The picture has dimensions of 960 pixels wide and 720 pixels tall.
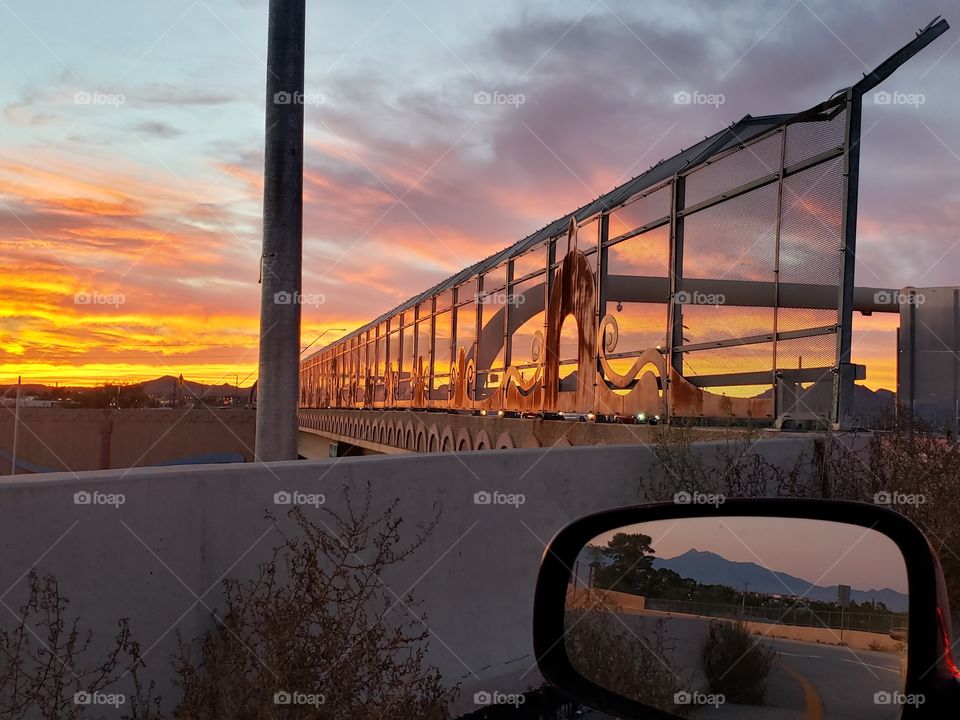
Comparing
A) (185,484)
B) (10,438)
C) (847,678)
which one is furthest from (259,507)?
(10,438)

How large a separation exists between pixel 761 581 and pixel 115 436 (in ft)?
230

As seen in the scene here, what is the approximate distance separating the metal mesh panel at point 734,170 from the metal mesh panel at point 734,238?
0.68ft

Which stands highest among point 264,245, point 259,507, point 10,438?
point 264,245

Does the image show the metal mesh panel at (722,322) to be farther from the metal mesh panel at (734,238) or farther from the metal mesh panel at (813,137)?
the metal mesh panel at (813,137)

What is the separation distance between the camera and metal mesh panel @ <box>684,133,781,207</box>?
10.2m

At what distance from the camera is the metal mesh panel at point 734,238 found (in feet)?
32.9

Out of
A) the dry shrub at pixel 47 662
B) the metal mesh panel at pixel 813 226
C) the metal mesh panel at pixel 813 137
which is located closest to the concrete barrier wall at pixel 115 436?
the metal mesh panel at pixel 813 226

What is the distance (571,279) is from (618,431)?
4089 millimetres

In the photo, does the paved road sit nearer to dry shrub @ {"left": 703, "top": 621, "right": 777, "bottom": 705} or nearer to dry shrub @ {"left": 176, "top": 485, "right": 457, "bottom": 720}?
dry shrub @ {"left": 703, "top": 621, "right": 777, "bottom": 705}

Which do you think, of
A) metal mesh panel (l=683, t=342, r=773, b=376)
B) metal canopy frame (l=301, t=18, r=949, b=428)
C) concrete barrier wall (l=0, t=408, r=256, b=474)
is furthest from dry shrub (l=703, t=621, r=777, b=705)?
concrete barrier wall (l=0, t=408, r=256, b=474)

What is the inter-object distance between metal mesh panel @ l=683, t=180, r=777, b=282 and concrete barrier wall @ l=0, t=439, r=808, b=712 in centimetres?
446

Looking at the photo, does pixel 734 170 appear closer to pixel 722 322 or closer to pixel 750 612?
pixel 722 322

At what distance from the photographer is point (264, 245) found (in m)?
7.49

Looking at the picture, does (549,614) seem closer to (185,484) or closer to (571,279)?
(185,484)
